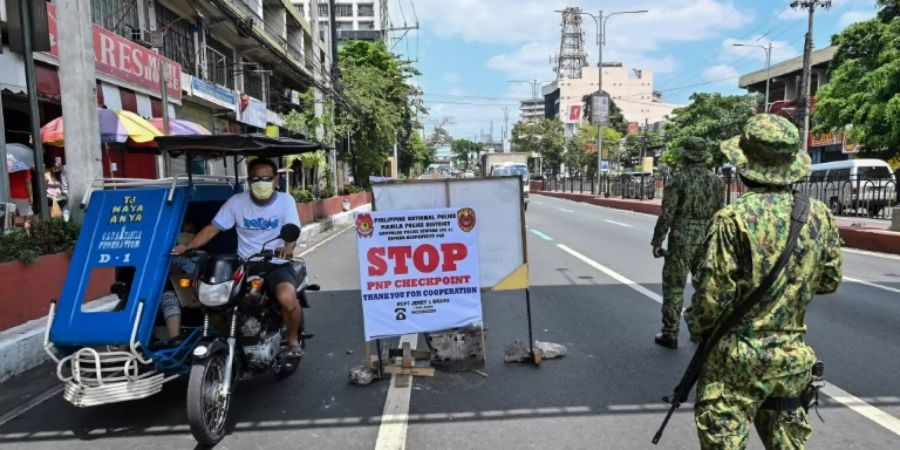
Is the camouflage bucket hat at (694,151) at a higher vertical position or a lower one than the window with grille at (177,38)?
lower

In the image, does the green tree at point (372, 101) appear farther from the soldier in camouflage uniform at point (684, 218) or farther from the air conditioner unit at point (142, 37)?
the soldier in camouflage uniform at point (684, 218)

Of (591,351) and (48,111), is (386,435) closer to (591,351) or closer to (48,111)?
(591,351)

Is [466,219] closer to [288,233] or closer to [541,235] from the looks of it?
[288,233]

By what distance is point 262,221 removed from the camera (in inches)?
185

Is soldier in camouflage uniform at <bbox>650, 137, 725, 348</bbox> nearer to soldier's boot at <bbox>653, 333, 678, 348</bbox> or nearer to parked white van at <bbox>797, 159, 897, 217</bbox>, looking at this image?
soldier's boot at <bbox>653, 333, 678, 348</bbox>

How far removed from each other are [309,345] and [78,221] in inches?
128

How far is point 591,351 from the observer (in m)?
5.54

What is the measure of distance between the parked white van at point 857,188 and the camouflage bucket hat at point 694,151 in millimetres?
13153

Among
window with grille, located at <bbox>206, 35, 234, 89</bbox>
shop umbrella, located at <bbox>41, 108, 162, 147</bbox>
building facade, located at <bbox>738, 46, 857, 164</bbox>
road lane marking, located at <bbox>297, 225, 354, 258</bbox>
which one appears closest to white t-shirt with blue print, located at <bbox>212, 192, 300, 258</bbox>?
shop umbrella, located at <bbox>41, 108, 162, 147</bbox>

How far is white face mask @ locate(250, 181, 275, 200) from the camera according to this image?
183 inches

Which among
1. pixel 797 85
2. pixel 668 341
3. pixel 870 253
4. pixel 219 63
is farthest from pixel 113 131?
pixel 797 85

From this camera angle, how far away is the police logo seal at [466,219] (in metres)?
4.99

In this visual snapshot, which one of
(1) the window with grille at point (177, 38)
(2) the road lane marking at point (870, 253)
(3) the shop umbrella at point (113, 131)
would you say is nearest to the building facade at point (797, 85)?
(2) the road lane marking at point (870, 253)

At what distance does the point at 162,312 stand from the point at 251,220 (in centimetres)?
91
